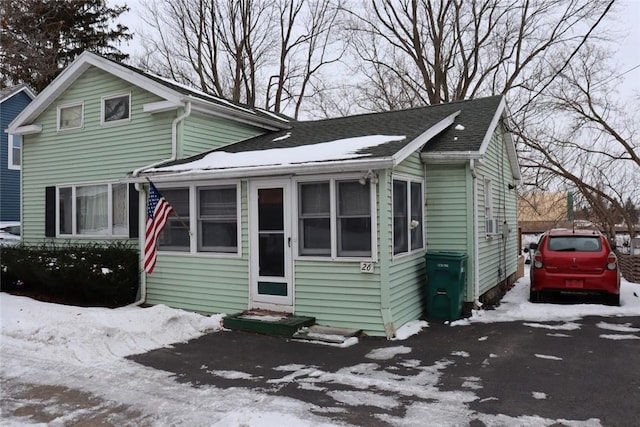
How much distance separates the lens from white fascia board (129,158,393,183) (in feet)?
22.5

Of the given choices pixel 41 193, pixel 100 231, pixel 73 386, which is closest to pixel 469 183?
pixel 73 386

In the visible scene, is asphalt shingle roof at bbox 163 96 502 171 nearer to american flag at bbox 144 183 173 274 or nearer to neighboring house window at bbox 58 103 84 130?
american flag at bbox 144 183 173 274

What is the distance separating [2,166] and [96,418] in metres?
18.7

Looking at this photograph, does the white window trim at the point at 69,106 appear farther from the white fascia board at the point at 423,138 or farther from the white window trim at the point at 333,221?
the white fascia board at the point at 423,138

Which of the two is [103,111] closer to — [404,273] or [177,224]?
[177,224]

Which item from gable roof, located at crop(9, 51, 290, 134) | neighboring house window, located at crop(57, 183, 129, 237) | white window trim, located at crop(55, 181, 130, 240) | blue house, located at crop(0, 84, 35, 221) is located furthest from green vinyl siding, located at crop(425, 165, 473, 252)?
blue house, located at crop(0, 84, 35, 221)

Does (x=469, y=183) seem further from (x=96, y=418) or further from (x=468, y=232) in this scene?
(x=96, y=418)

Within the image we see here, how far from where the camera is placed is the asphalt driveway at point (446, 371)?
14.7 feet

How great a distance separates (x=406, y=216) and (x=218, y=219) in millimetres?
3274

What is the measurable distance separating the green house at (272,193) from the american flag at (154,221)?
0.24 metres

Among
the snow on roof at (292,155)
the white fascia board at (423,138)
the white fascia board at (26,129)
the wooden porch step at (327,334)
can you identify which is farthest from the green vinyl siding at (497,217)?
the white fascia board at (26,129)

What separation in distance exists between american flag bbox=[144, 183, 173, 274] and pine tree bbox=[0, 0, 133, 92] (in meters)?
11.2

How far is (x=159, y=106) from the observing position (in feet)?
31.9

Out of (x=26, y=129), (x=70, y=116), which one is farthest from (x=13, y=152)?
(x=70, y=116)
